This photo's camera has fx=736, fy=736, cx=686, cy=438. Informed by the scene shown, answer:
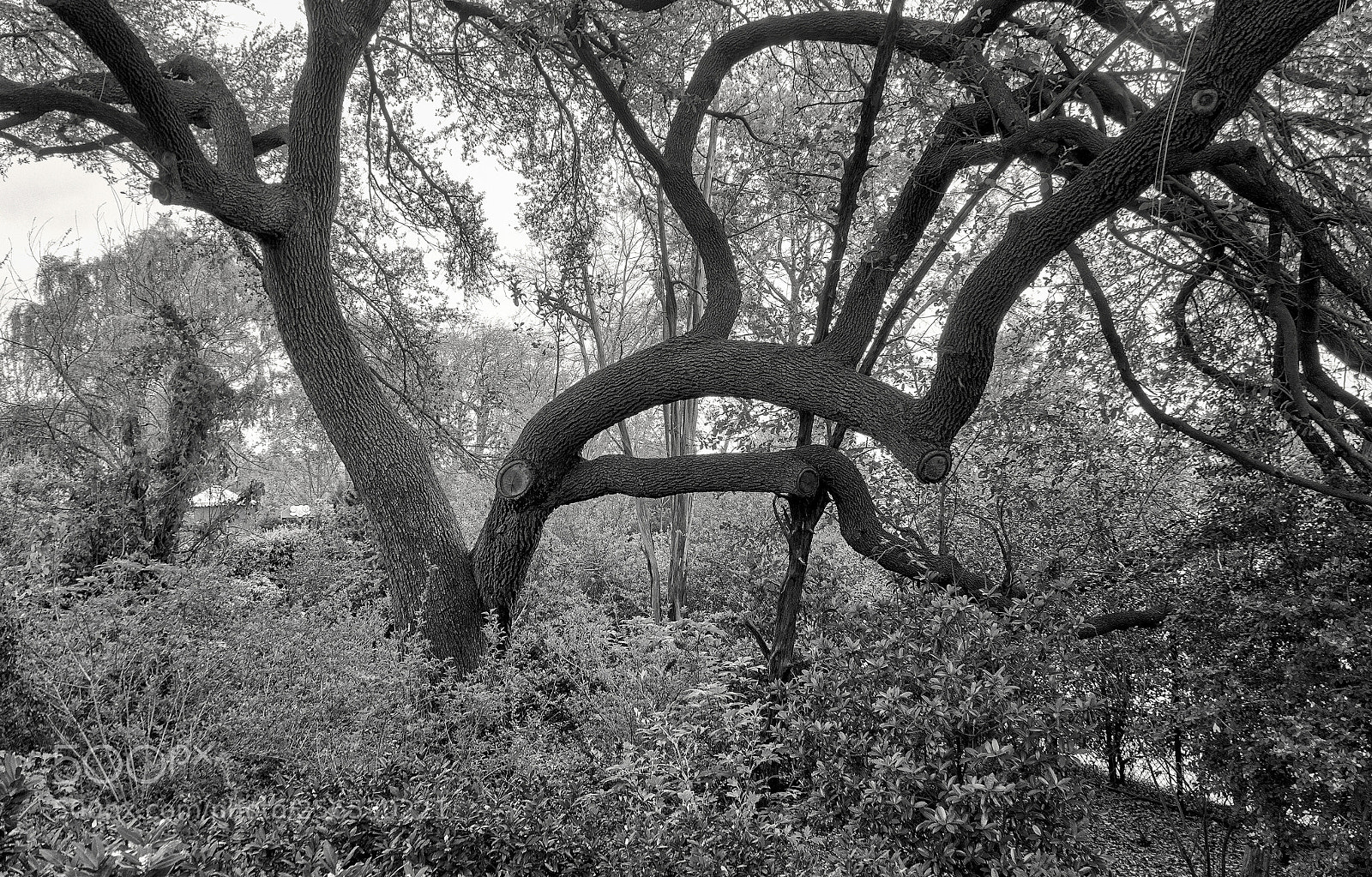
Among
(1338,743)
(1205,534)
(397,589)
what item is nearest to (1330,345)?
(1205,534)

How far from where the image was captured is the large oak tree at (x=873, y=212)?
11.4 feet

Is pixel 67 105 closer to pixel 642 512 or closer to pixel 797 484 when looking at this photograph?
pixel 642 512

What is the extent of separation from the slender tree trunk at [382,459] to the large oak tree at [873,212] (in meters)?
0.02

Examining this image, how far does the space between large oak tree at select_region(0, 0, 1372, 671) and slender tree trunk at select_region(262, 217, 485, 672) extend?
2 cm

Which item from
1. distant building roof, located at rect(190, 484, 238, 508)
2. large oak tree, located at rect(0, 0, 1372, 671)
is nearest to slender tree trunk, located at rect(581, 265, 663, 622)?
large oak tree, located at rect(0, 0, 1372, 671)

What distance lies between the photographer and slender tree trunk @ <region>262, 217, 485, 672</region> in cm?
489

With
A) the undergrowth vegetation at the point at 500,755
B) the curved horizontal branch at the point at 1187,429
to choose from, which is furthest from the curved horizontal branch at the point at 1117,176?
the undergrowth vegetation at the point at 500,755

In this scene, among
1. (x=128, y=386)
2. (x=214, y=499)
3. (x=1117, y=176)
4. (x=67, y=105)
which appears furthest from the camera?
(x=214, y=499)

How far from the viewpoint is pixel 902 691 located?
2.38 metres

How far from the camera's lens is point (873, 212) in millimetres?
5984

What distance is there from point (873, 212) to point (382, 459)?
422 cm

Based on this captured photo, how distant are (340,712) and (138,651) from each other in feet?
3.02

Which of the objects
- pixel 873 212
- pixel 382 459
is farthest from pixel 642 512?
pixel 873 212

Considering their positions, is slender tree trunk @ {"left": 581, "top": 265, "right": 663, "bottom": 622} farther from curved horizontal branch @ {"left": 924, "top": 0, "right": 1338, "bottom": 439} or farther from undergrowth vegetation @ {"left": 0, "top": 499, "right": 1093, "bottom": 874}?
curved horizontal branch @ {"left": 924, "top": 0, "right": 1338, "bottom": 439}
